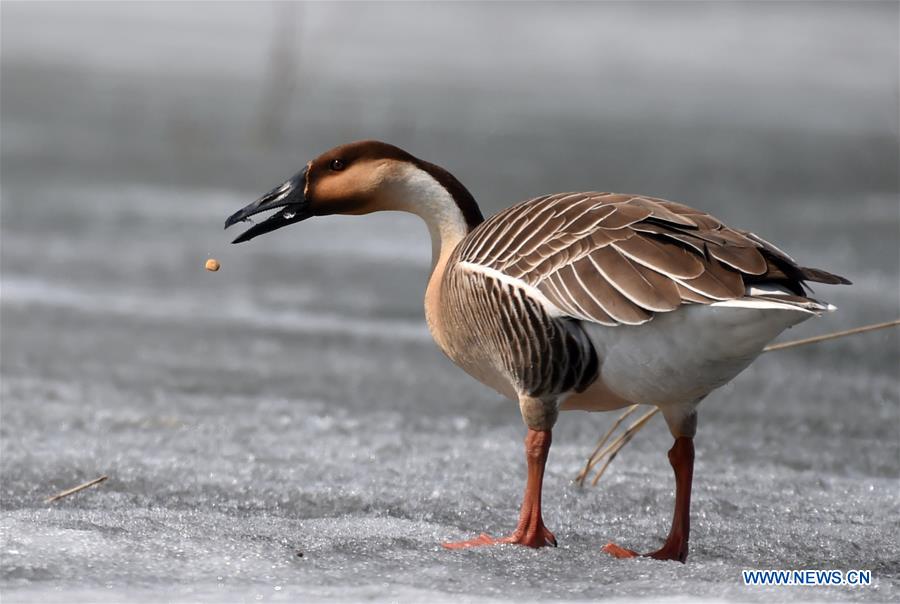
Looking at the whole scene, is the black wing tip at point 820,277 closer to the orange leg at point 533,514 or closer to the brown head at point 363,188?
the orange leg at point 533,514

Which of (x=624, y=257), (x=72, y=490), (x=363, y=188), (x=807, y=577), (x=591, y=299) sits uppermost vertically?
(x=363, y=188)

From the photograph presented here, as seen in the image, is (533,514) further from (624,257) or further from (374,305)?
(374,305)

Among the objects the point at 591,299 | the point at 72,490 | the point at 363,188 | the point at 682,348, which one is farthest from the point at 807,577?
the point at 72,490

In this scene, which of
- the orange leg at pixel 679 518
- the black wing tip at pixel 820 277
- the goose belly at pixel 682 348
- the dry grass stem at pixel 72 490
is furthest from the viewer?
the dry grass stem at pixel 72 490

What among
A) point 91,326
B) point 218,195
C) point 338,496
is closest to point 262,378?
point 91,326

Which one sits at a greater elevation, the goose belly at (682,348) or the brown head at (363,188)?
the brown head at (363,188)

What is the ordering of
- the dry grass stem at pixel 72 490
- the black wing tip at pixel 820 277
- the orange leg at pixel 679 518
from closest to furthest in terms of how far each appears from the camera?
the black wing tip at pixel 820 277, the orange leg at pixel 679 518, the dry grass stem at pixel 72 490

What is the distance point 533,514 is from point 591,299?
67 cm

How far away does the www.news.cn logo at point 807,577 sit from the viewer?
3406mm

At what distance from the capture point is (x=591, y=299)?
11.6 feet

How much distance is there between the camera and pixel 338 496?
4574mm

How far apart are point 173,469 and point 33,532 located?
1324 mm

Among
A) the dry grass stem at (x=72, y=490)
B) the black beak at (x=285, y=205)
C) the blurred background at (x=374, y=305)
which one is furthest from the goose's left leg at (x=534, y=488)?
the dry grass stem at (x=72, y=490)

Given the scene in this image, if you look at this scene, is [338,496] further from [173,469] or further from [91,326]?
[91,326]
